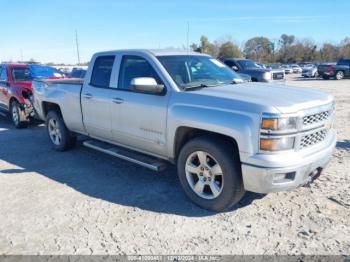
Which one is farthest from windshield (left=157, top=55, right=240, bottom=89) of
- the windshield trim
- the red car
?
the red car

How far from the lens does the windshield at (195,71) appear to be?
4641 millimetres

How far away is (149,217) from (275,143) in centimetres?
171

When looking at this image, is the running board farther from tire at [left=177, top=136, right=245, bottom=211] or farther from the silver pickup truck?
tire at [left=177, top=136, right=245, bottom=211]

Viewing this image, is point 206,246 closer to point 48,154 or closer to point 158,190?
point 158,190

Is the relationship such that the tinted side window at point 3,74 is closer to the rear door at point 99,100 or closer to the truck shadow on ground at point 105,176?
the truck shadow on ground at point 105,176

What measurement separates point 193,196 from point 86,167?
7.92ft

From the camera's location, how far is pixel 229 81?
4.98 metres

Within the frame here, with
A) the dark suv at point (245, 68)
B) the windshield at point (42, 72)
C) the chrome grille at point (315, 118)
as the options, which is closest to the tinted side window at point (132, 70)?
the chrome grille at point (315, 118)

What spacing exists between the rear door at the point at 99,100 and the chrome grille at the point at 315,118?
289cm

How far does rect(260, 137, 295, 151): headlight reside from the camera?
3510 millimetres

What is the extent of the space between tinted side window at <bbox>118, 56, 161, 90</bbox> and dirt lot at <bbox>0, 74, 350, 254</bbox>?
1481mm

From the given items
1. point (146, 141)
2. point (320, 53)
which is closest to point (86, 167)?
point (146, 141)

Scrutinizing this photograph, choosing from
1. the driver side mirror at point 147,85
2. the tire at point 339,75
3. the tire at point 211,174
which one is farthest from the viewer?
the tire at point 339,75

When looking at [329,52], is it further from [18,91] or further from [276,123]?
[276,123]
